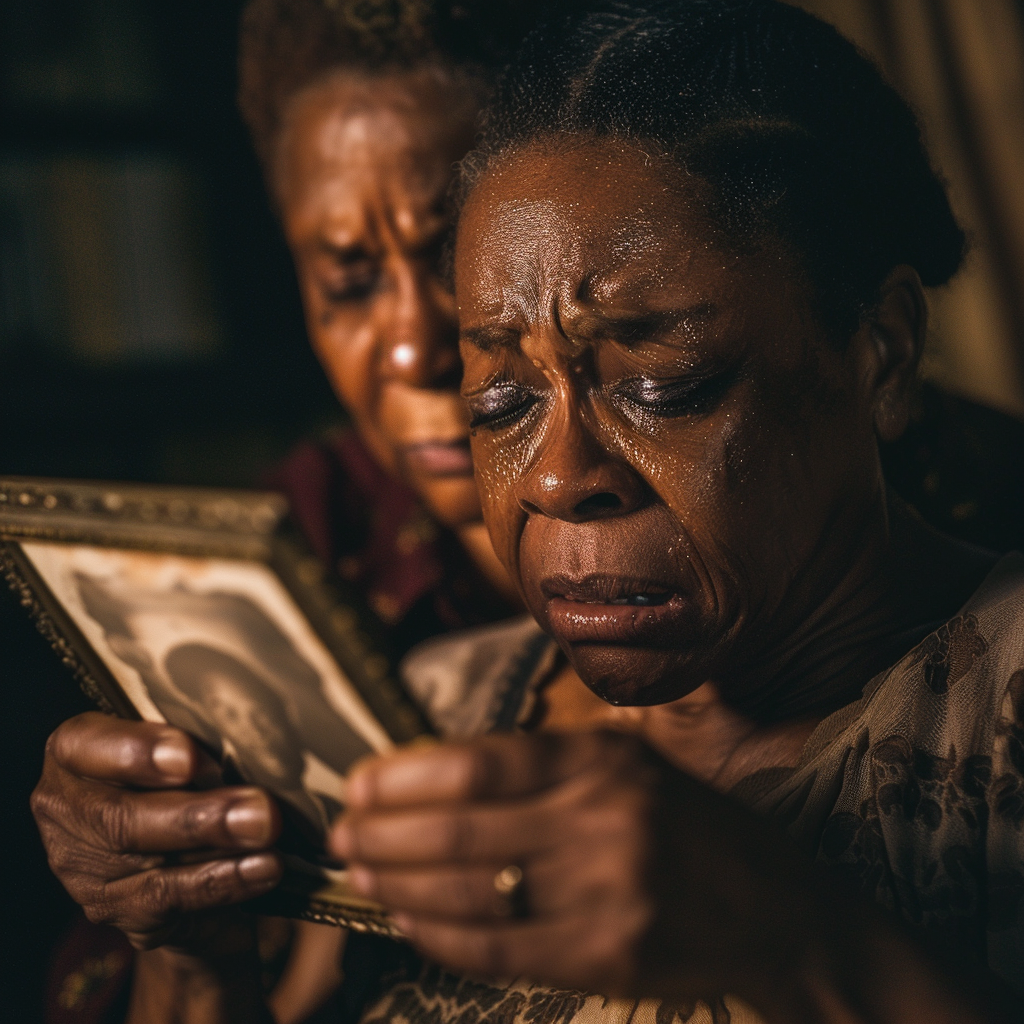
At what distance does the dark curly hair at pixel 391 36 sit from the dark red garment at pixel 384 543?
56 centimetres

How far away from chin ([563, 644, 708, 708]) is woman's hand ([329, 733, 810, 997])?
20 centimetres

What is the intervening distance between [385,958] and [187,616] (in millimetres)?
493

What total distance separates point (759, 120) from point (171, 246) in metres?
1.77

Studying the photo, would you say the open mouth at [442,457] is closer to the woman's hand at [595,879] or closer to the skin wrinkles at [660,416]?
the skin wrinkles at [660,416]

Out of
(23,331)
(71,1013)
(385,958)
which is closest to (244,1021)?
(385,958)

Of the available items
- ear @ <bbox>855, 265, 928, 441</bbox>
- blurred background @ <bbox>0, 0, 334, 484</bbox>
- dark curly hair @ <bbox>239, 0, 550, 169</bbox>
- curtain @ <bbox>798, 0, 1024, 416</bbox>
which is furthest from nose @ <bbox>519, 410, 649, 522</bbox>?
blurred background @ <bbox>0, 0, 334, 484</bbox>

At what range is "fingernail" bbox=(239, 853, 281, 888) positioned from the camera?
77 cm

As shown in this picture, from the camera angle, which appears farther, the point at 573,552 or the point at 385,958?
the point at 385,958

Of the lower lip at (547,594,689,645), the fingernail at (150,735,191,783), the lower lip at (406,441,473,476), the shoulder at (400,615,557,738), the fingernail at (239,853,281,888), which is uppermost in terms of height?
the lower lip at (547,594,689,645)

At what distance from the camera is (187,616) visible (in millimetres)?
639

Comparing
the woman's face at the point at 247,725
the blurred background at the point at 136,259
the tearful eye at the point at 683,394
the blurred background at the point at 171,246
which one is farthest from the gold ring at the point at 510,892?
the blurred background at the point at 136,259

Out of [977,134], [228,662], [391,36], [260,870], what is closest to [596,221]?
[228,662]

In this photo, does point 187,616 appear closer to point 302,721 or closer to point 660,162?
point 302,721

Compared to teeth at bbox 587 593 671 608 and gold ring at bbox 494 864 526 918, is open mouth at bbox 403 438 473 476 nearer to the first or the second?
teeth at bbox 587 593 671 608
